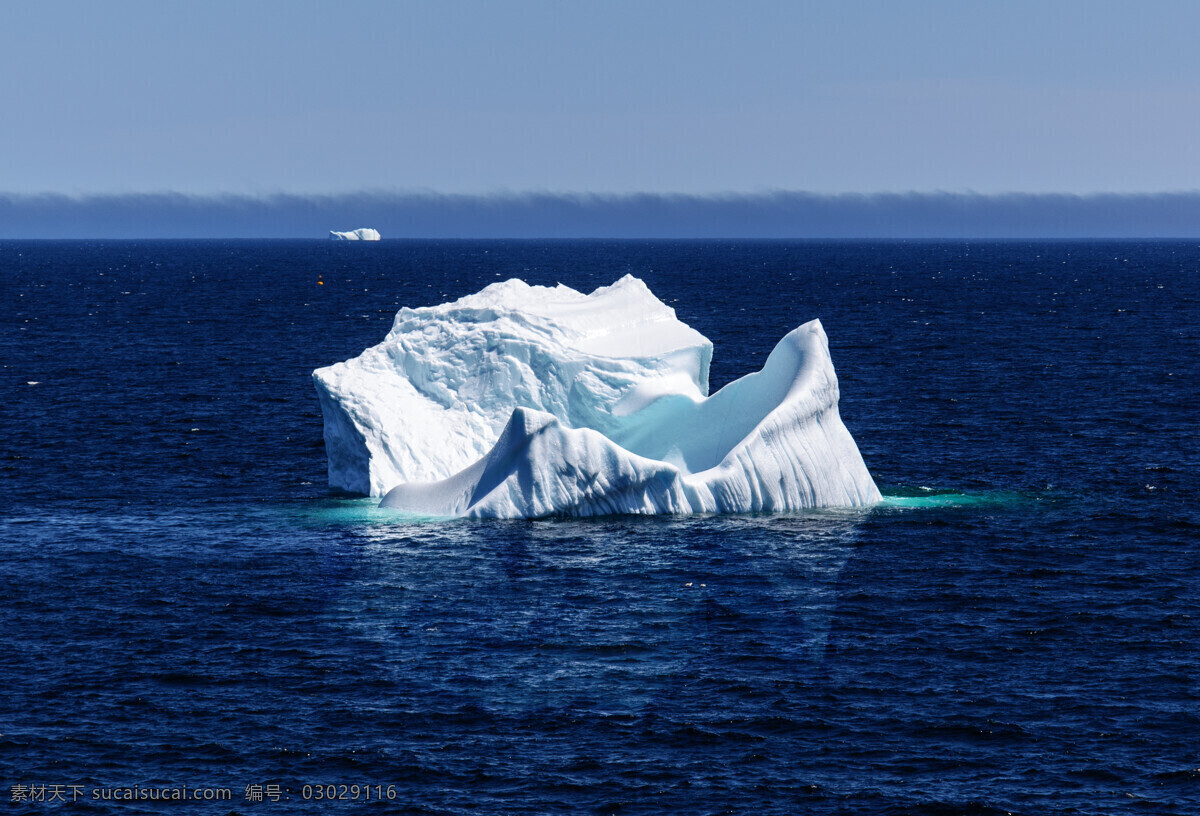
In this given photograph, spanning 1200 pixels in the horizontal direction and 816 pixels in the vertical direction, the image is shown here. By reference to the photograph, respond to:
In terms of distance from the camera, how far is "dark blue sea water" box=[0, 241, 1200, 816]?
28.3 meters

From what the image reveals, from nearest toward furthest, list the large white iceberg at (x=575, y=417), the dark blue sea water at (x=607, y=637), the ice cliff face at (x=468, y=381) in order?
the dark blue sea water at (x=607, y=637) < the large white iceberg at (x=575, y=417) < the ice cliff face at (x=468, y=381)

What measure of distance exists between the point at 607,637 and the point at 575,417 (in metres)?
18.5

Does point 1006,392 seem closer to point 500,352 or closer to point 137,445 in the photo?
point 500,352

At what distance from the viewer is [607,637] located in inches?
1446

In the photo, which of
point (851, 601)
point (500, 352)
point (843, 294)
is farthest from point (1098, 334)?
point (851, 601)

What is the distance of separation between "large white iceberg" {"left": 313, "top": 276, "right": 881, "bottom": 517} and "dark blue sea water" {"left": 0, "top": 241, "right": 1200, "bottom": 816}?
1552mm

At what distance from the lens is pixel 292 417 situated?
2852 inches

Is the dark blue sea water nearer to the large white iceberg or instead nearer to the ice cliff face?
the large white iceberg

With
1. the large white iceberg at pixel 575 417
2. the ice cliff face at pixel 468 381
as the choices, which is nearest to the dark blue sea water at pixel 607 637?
the large white iceberg at pixel 575 417

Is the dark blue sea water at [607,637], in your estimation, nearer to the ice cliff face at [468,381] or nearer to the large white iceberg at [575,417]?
the large white iceberg at [575,417]

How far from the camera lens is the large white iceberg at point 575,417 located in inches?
1892

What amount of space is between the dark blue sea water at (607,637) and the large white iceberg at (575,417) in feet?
5.09

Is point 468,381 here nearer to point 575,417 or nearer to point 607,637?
point 575,417

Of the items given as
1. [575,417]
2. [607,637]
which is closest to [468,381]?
[575,417]
